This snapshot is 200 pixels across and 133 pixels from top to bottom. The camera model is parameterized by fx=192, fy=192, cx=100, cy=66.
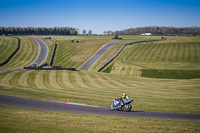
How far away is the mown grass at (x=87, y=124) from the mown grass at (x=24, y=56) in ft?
218

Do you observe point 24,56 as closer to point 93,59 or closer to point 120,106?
point 93,59

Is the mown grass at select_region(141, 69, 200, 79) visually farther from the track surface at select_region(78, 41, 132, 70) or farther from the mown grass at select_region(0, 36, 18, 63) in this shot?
the mown grass at select_region(0, 36, 18, 63)

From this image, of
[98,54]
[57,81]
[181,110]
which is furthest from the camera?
[98,54]

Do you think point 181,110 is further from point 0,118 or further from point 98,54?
point 98,54

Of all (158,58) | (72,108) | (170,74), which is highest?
(158,58)

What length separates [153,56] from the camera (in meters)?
79.8

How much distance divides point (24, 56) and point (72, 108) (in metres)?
76.5

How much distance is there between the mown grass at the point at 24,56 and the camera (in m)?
80.3

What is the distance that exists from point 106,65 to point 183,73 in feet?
87.8

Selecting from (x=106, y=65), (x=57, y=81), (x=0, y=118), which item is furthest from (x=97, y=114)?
(x=106, y=65)

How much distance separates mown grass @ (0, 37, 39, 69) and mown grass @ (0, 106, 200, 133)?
66.6 metres

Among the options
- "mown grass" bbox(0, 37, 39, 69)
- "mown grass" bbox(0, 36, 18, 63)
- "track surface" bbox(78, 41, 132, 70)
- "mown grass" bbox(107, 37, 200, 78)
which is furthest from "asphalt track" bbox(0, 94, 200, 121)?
"mown grass" bbox(0, 36, 18, 63)

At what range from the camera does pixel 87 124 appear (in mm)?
15578

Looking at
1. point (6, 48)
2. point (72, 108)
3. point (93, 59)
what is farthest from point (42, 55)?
point (72, 108)
